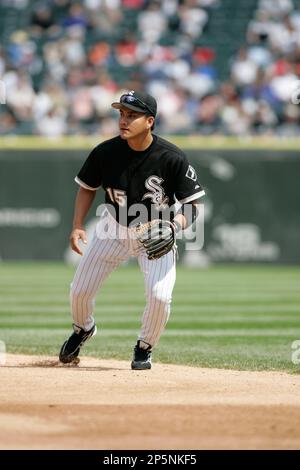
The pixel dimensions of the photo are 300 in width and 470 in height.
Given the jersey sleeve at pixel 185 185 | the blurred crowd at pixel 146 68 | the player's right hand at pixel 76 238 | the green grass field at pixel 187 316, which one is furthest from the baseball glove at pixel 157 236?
the blurred crowd at pixel 146 68

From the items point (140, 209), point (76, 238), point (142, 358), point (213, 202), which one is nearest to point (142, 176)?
point (140, 209)

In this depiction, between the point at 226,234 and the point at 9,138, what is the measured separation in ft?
13.4

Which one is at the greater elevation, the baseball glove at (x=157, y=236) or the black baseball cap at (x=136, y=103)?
the black baseball cap at (x=136, y=103)

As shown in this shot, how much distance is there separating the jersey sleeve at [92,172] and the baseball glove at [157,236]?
426 millimetres

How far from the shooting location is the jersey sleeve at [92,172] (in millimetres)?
6832

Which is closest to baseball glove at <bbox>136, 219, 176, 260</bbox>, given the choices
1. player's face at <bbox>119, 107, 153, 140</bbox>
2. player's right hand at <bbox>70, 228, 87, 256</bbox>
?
player's right hand at <bbox>70, 228, 87, 256</bbox>

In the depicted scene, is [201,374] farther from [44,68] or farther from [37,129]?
[44,68]

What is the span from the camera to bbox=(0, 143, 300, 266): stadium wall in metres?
17.8

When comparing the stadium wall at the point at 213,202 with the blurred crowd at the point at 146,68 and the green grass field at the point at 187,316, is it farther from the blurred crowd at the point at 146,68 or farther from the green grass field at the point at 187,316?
the green grass field at the point at 187,316

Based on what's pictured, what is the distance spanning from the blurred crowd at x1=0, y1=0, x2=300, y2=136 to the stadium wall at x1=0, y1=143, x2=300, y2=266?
1.51 feet

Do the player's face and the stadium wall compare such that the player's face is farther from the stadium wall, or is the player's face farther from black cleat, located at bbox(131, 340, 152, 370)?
the stadium wall

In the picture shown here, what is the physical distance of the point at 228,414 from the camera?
523 cm

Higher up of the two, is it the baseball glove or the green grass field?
the green grass field

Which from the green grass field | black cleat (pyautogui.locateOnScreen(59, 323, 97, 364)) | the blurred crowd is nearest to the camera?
black cleat (pyautogui.locateOnScreen(59, 323, 97, 364))
